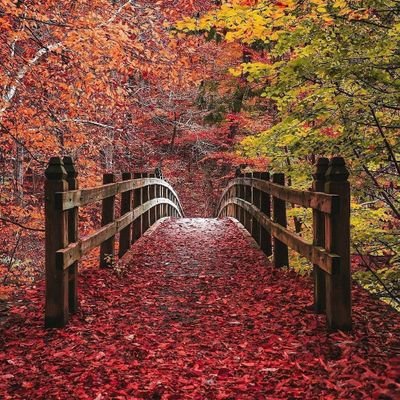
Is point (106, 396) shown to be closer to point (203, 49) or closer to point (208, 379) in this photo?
point (208, 379)

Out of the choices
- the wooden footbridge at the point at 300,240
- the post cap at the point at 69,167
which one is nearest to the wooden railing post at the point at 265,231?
the wooden footbridge at the point at 300,240

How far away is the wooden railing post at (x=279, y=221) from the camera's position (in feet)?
23.2

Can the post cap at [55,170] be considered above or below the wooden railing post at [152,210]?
above

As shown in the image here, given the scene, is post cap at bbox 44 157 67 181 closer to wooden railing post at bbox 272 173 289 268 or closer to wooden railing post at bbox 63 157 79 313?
Answer: wooden railing post at bbox 63 157 79 313

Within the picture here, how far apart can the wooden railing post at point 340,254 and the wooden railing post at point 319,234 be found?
0.49 metres

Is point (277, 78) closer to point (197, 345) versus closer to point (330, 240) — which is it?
point (330, 240)

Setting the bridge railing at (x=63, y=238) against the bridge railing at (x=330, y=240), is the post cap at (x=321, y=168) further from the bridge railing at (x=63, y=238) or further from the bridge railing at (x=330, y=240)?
the bridge railing at (x=63, y=238)

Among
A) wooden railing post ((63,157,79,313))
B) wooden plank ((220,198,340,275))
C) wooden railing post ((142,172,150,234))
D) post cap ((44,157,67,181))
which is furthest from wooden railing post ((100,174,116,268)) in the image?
wooden railing post ((142,172,150,234))

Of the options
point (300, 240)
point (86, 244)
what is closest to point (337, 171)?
point (300, 240)

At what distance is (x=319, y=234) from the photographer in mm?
5004

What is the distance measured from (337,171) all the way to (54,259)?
9.01 ft

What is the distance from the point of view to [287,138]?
298 inches

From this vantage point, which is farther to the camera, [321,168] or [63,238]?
[321,168]

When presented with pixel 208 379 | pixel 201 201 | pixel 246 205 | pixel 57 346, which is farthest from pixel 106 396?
pixel 201 201
